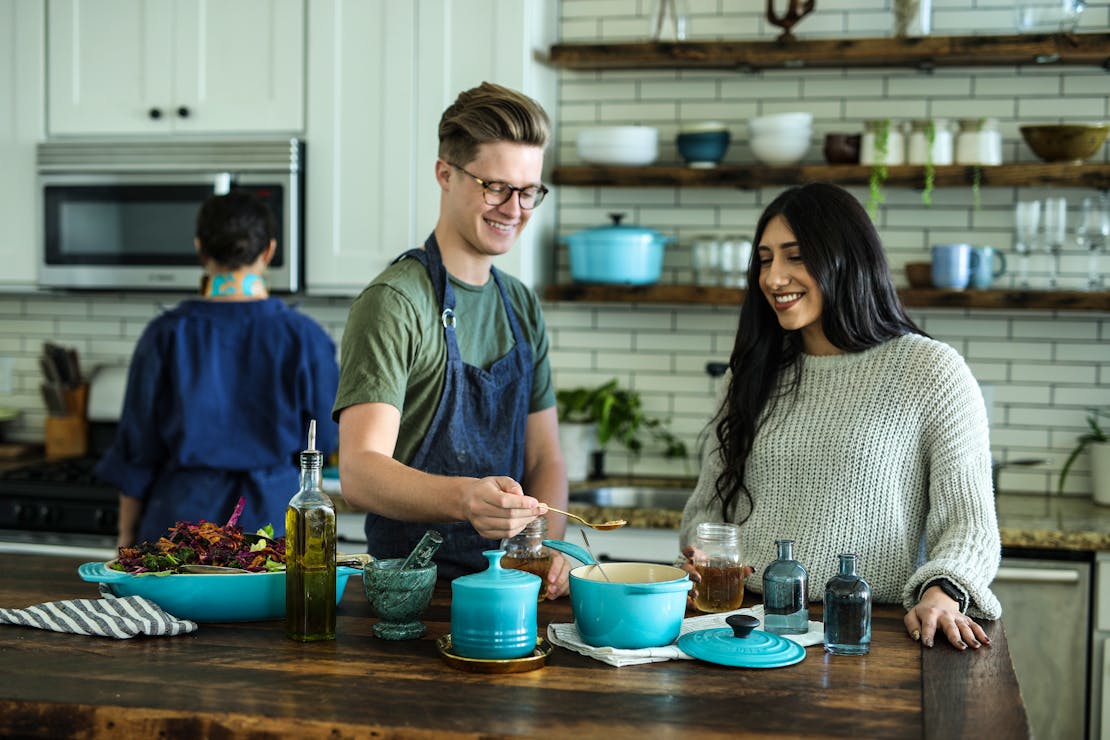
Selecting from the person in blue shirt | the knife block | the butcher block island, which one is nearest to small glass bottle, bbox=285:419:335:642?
the butcher block island

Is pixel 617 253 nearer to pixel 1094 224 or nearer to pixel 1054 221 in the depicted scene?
pixel 1054 221

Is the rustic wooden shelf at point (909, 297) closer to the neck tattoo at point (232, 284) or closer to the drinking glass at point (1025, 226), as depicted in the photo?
the drinking glass at point (1025, 226)

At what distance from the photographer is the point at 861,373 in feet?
8.14

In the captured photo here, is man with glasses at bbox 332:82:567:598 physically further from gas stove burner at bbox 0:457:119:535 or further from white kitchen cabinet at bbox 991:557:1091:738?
gas stove burner at bbox 0:457:119:535

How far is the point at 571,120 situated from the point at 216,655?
298 centimetres

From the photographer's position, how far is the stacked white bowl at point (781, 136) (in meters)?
4.08

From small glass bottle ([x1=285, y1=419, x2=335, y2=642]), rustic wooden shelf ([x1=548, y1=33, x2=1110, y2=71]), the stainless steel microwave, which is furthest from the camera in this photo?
the stainless steel microwave

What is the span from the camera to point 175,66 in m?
4.34

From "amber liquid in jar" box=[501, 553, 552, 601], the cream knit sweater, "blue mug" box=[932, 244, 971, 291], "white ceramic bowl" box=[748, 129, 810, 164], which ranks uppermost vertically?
"white ceramic bowl" box=[748, 129, 810, 164]

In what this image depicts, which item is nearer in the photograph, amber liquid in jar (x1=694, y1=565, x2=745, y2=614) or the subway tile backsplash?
amber liquid in jar (x1=694, y1=565, x2=745, y2=614)

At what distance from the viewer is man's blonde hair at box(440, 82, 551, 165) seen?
245 cm

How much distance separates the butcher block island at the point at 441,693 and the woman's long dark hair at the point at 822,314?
2.11 feet

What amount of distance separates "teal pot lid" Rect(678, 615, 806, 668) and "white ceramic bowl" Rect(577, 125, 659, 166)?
8.24 feet

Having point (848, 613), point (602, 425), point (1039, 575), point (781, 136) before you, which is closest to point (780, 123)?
point (781, 136)
